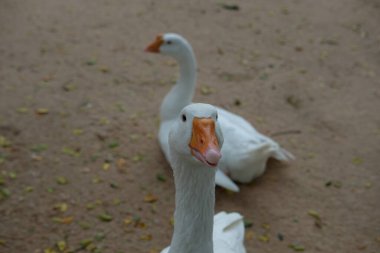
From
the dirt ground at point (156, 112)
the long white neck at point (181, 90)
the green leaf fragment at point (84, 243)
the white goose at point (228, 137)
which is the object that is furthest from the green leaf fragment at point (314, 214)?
the green leaf fragment at point (84, 243)

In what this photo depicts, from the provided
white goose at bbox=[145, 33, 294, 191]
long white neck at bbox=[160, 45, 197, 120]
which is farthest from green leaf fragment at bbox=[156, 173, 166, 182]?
long white neck at bbox=[160, 45, 197, 120]

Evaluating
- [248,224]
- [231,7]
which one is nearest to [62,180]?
[248,224]

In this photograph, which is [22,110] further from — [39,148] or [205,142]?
[205,142]

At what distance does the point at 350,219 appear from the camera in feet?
11.3

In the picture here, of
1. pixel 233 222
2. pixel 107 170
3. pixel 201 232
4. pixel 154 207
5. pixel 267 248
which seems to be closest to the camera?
pixel 201 232

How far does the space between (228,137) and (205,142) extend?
1.85 meters

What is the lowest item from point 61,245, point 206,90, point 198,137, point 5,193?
point 61,245

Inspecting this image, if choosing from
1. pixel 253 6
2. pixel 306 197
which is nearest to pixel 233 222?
pixel 306 197

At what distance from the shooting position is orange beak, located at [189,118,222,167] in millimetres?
1617

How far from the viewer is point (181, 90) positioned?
3.74m

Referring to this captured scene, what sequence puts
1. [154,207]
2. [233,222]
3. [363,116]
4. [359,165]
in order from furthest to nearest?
1. [363,116]
2. [359,165]
3. [154,207]
4. [233,222]

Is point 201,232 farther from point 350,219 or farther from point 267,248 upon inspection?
point 350,219

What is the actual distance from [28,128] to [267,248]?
7.46 feet

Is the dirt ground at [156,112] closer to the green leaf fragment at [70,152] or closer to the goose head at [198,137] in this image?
the green leaf fragment at [70,152]
